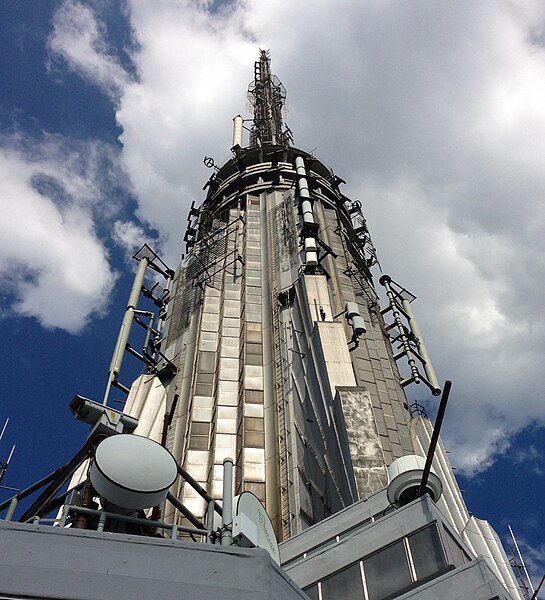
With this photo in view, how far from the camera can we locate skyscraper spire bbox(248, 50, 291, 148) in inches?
2513

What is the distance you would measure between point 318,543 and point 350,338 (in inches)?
696

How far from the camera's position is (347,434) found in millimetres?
22562

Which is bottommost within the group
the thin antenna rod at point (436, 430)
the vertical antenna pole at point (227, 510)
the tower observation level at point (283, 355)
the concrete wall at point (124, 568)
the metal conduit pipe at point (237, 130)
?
the concrete wall at point (124, 568)

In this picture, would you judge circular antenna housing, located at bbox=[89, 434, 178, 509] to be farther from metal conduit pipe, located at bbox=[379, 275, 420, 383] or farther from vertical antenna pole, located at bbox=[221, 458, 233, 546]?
metal conduit pipe, located at bbox=[379, 275, 420, 383]

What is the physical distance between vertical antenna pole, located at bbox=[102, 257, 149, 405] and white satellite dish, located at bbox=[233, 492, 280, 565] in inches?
876

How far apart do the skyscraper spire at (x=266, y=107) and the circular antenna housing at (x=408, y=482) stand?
49.2 metres

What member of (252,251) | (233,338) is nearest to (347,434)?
(233,338)

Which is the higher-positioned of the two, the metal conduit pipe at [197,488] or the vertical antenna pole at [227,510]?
the metal conduit pipe at [197,488]

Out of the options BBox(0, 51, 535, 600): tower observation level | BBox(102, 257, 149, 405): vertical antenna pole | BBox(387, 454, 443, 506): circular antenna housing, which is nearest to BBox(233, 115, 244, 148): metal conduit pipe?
→ BBox(0, 51, 535, 600): tower observation level

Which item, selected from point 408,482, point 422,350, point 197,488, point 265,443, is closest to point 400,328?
point 422,350

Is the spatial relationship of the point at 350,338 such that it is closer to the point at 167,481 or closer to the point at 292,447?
the point at 292,447

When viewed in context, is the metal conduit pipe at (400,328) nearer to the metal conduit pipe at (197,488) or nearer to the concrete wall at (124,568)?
the metal conduit pipe at (197,488)

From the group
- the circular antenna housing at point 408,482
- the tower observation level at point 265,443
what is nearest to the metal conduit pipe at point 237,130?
the tower observation level at point 265,443

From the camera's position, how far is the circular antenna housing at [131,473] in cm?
1038
